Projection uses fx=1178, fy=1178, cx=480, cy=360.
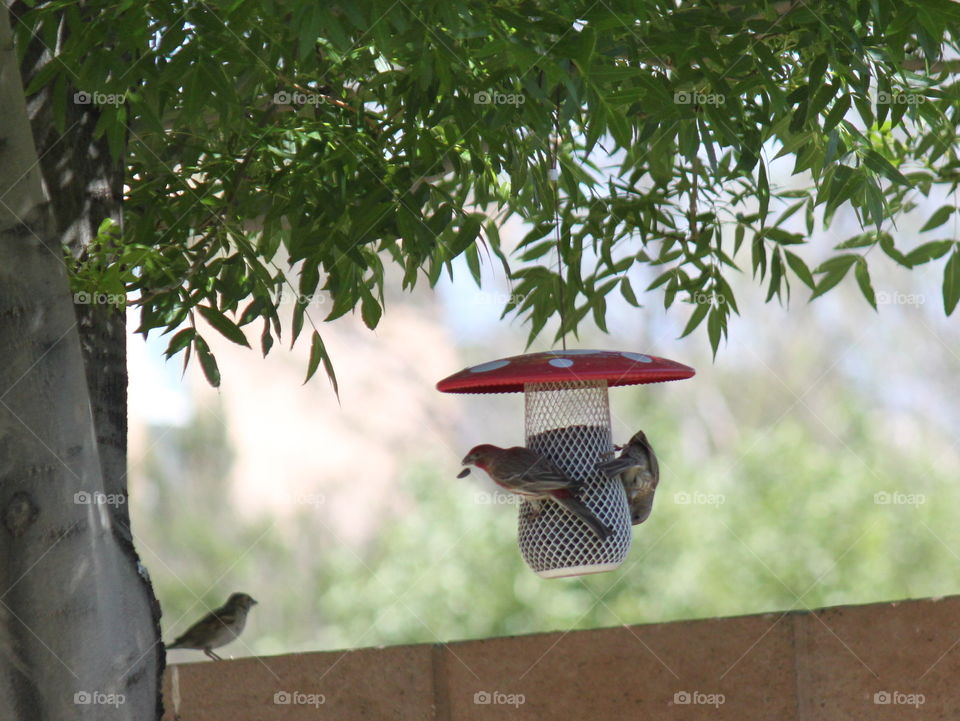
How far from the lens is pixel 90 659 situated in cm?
257

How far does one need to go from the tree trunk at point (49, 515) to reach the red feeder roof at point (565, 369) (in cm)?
94

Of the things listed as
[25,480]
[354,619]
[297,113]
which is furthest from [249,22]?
[354,619]

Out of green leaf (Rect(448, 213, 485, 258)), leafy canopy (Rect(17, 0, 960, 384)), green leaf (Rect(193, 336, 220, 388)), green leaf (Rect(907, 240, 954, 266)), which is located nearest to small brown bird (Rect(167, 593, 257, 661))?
green leaf (Rect(193, 336, 220, 388))

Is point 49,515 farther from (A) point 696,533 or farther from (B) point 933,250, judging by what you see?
(A) point 696,533

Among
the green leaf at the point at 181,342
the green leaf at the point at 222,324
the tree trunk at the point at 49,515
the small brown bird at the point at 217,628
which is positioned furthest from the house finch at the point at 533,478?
the small brown bird at the point at 217,628

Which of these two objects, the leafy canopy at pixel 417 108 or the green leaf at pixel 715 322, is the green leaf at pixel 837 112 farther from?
the green leaf at pixel 715 322

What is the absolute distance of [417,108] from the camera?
117 inches

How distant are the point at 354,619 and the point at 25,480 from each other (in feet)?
34.8

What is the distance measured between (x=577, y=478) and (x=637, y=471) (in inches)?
8.5

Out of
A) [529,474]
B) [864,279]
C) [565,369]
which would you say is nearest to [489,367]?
[565,369]

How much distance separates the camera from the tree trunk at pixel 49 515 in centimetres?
255

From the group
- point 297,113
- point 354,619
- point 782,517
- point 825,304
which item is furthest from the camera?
point 825,304

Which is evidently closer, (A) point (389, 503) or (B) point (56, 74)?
(B) point (56, 74)

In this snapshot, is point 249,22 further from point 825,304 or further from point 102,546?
point 825,304
